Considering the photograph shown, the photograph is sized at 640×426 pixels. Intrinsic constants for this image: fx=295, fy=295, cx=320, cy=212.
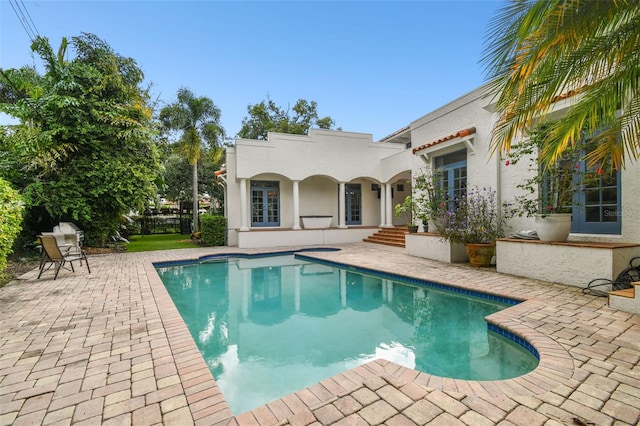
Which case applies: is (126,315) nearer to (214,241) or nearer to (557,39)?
(557,39)

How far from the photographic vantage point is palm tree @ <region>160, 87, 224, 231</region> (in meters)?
17.7

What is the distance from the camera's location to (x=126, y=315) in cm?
470

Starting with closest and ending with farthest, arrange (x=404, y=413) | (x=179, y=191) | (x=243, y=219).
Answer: (x=404, y=413) → (x=243, y=219) → (x=179, y=191)

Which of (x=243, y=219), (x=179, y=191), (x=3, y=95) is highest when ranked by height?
(x=3, y=95)

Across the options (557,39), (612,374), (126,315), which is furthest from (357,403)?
(126,315)

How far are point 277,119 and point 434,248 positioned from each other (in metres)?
21.5

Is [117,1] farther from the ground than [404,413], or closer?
farther from the ground

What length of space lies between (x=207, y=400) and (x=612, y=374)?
3651 mm

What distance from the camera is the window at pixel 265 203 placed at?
1591 cm

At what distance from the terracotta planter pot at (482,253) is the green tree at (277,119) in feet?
67.1

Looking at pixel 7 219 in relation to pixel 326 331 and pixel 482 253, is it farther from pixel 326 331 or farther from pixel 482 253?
pixel 482 253

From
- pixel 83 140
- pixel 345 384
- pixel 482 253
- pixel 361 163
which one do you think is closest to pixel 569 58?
pixel 345 384

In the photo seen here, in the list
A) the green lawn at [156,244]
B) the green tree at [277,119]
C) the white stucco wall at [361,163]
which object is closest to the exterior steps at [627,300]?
the white stucco wall at [361,163]

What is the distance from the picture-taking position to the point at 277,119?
27.3 m
